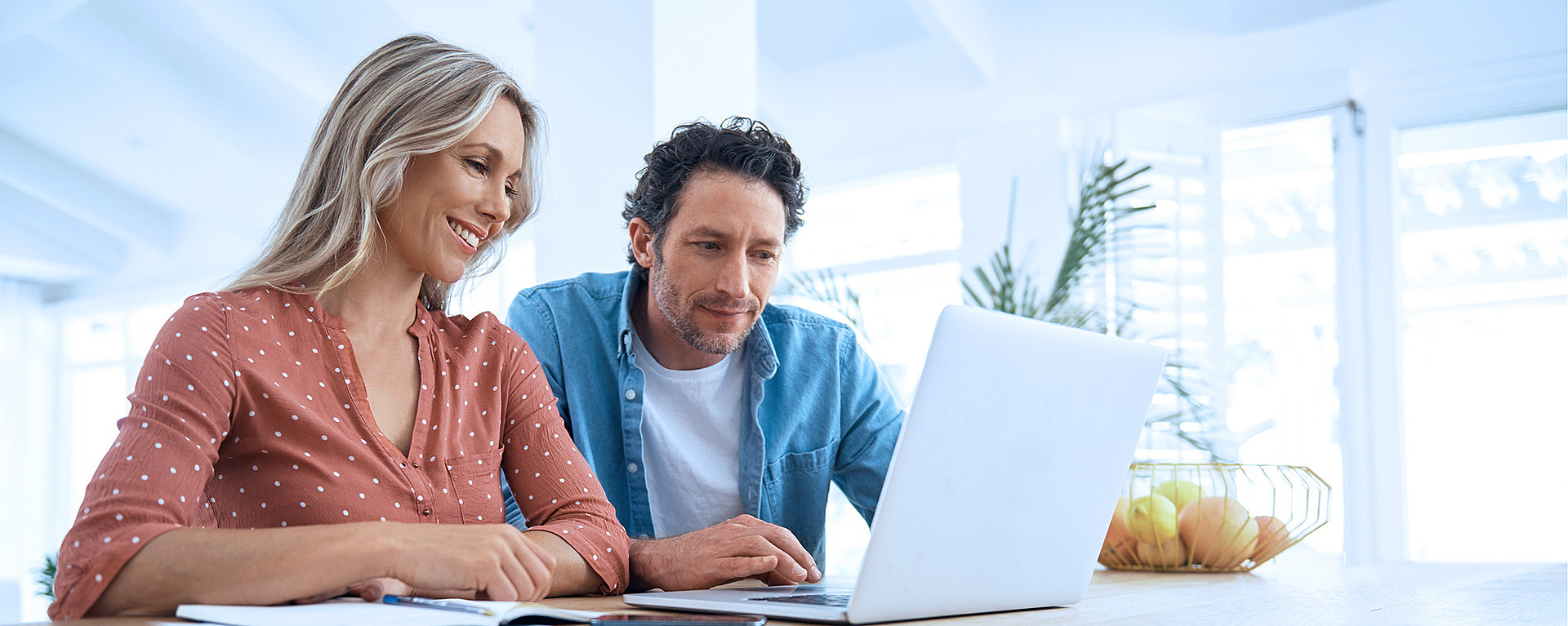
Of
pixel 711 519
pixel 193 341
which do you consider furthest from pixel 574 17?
pixel 193 341

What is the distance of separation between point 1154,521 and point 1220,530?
0.09 m

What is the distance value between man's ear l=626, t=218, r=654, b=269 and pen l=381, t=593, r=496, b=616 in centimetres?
101

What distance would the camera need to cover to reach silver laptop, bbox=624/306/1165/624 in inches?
32.4

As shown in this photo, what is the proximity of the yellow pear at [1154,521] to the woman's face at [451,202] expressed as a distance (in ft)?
3.02

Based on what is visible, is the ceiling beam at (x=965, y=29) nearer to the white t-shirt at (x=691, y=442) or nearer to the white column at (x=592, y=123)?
the white column at (x=592, y=123)

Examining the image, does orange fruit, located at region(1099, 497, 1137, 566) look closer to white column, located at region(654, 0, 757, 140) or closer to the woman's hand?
the woman's hand

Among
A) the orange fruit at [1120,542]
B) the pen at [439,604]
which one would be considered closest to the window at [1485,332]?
the orange fruit at [1120,542]

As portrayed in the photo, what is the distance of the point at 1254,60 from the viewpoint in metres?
4.07

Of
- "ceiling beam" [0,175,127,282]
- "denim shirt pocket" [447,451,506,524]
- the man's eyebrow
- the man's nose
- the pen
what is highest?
"ceiling beam" [0,175,127,282]

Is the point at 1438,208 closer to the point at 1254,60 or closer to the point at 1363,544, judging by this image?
the point at 1254,60

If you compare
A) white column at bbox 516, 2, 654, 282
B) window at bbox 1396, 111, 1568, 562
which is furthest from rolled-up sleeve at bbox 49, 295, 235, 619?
window at bbox 1396, 111, 1568, 562

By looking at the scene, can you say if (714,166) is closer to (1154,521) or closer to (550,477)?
(550,477)

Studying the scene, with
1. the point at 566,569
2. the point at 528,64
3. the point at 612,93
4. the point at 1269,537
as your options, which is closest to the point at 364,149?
the point at 566,569

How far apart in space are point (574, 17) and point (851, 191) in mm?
2688
